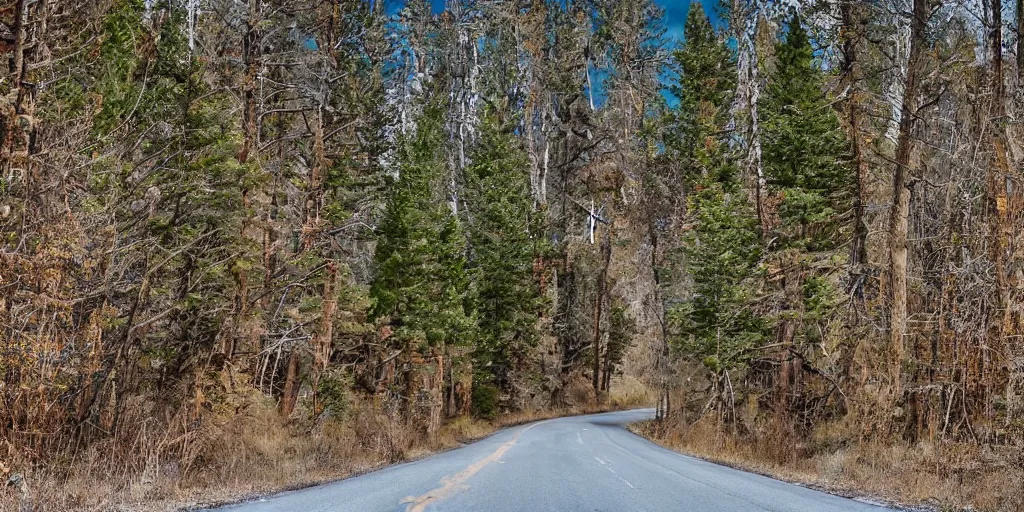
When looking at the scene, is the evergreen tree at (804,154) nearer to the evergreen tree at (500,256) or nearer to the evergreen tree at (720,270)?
the evergreen tree at (720,270)

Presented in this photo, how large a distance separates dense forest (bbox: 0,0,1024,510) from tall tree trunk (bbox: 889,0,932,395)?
2.8 inches

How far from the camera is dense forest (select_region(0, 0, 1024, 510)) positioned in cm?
960

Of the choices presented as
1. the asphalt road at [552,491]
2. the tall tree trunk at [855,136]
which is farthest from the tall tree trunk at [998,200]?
the tall tree trunk at [855,136]

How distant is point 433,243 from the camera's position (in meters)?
25.8

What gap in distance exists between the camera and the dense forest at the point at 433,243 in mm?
9602

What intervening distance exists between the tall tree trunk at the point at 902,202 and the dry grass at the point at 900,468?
191 centimetres

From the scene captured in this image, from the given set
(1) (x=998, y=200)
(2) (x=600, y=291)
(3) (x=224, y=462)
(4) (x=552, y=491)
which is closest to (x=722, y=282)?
(1) (x=998, y=200)

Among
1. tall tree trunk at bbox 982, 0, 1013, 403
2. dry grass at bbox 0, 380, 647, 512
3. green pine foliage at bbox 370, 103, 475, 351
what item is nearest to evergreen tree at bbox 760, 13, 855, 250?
tall tree trunk at bbox 982, 0, 1013, 403

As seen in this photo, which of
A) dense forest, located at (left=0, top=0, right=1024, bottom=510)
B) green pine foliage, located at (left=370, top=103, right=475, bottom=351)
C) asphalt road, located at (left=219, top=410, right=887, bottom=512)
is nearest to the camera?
asphalt road, located at (left=219, top=410, right=887, bottom=512)

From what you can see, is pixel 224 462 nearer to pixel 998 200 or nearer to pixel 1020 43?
pixel 998 200

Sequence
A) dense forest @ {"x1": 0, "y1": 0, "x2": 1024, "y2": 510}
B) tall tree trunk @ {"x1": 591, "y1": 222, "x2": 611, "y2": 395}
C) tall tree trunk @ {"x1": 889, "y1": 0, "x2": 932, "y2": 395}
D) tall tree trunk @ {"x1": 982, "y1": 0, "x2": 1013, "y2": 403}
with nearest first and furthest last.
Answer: dense forest @ {"x1": 0, "y1": 0, "x2": 1024, "y2": 510}, tall tree trunk @ {"x1": 982, "y1": 0, "x2": 1013, "y2": 403}, tall tree trunk @ {"x1": 889, "y1": 0, "x2": 932, "y2": 395}, tall tree trunk @ {"x1": 591, "y1": 222, "x2": 611, "y2": 395}

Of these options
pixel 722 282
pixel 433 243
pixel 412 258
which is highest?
pixel 433 243

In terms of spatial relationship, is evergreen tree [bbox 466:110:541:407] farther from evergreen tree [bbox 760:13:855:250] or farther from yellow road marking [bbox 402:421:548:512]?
yellow road marking [bbox 402:421:548:512]

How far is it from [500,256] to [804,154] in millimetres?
16933
